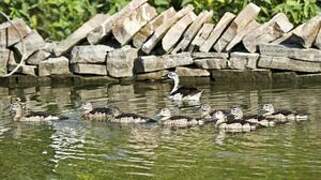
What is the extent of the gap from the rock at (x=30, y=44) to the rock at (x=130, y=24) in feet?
6.16

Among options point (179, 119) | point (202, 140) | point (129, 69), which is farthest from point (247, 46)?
point (202, 140)

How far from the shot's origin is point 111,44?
20.7 metres

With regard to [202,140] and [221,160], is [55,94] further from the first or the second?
[221,160]

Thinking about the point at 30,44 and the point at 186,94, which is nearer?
the point at 186,94

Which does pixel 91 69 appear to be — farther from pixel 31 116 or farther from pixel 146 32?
pixel 31 116

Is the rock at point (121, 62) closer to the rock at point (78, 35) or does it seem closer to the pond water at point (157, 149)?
the rock at point (78, 35)

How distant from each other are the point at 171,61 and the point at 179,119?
233 inches

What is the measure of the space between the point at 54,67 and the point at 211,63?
361 centimetres

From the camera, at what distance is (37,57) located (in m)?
20.6

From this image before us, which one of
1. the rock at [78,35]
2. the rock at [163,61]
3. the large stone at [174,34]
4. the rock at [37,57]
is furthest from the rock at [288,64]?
the rock at [37,57]

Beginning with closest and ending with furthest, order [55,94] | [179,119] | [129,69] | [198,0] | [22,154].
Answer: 1. [22,154]
2. [179,119]
3. [55,94]
4. [129,69]
5. [198,0]

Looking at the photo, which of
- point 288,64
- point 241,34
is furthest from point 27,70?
point 288,64

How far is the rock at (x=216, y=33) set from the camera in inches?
773

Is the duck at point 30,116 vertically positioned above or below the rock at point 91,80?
below
